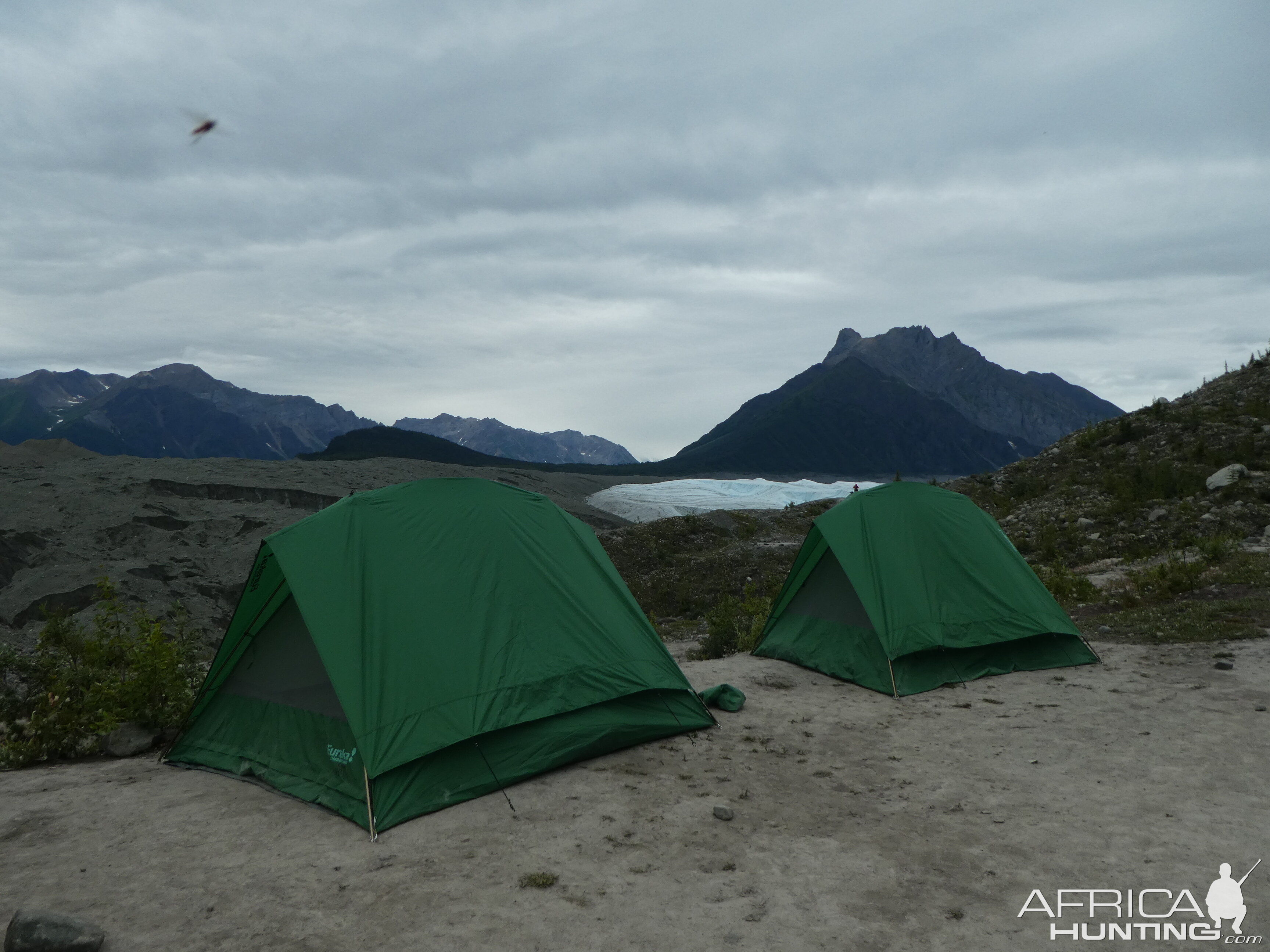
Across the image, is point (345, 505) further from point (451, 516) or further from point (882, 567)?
point (882, 567)

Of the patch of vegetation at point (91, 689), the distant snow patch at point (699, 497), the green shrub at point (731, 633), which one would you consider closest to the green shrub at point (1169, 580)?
the green shrub at point (731, 633)

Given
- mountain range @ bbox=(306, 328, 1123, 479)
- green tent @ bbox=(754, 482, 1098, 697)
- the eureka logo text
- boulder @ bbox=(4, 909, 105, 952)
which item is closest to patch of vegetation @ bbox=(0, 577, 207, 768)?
the eureka logo text

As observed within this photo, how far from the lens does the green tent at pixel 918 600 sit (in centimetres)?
864

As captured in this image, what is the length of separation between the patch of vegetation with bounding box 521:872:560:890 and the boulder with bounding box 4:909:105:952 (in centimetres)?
208

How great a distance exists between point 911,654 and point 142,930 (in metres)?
7.22

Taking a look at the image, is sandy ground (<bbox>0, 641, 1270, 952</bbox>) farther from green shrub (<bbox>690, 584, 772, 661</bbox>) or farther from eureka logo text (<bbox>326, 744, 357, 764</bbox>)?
green shrub (<bbox>690, 584, 772, 661</bbox>)

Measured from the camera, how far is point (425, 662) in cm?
596

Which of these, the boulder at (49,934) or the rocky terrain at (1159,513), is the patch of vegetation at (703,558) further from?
the boulder at (49,934)

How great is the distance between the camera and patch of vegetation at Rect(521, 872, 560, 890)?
4469 millimetres

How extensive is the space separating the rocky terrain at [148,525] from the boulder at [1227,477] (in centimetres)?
1717

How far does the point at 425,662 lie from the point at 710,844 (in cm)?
246

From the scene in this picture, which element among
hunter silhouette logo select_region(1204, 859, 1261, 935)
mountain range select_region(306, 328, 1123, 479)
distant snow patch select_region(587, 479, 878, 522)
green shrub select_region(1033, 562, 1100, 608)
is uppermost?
mountain range select_region(306, 328, 1123, 479)

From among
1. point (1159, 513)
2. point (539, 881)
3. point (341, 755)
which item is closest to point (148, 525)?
point (341, 755)

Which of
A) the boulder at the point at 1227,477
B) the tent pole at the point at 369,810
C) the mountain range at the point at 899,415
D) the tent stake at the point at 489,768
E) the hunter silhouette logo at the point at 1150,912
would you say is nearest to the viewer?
the hunter silhouette logo at the point at 1150,912
